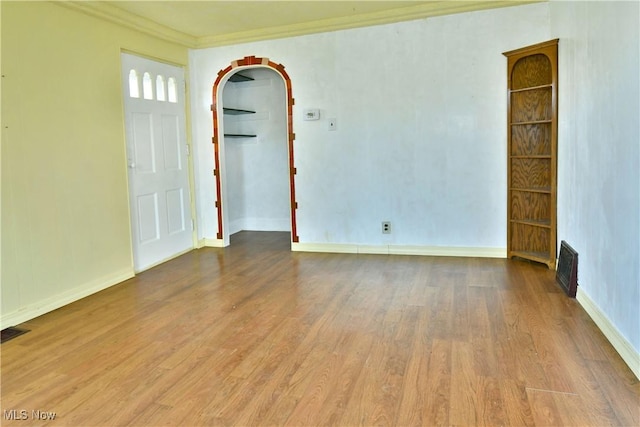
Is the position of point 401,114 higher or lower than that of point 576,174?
higher

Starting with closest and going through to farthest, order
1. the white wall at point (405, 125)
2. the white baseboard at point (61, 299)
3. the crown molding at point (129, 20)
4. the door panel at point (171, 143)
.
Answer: the white baseboard at point (61, 299) < the crown molding at point (129, 20) < the white wall at point (405, 125) < the door panel at point (171, 143)

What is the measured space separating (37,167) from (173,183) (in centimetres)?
175

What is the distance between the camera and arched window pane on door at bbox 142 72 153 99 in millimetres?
4592

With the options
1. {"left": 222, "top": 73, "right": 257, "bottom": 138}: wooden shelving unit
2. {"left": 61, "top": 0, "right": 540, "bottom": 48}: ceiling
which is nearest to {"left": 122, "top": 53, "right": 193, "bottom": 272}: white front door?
{"left": 61, "top": 0, "right": 540, "bottom": 48}: ceiling

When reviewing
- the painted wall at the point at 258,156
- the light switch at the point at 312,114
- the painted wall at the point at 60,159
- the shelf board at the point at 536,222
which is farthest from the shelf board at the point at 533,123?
the painted wall at the point at 60,159

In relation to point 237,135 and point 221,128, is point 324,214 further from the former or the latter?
point 237,135

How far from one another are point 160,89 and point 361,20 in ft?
7.22

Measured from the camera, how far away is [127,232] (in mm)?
4355

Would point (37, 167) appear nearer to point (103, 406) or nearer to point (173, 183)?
point (173, 183)

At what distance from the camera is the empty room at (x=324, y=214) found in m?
2.28

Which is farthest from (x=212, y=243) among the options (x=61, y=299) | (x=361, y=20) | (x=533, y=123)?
(x=533, y=123)

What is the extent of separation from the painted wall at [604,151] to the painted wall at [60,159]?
377 cm

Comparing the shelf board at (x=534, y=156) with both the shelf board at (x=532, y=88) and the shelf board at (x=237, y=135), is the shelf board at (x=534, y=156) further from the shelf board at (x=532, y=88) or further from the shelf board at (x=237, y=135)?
the shelf board at (x=237, y=135)

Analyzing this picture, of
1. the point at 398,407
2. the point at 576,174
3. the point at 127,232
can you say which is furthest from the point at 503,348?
the point at 127,232
